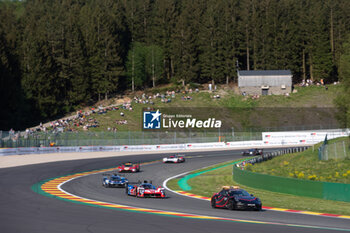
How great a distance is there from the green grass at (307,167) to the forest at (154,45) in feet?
194

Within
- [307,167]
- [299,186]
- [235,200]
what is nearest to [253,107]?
[307,167]

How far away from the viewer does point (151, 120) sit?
8419 centimetres

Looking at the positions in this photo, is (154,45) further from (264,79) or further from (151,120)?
(151,120)

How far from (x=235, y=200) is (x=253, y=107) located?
80.8 meters

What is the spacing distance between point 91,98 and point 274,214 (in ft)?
321

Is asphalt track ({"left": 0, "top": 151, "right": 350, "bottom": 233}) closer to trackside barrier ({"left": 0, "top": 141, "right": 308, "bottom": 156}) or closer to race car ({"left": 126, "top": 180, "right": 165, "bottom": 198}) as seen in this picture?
race car ({"left": 126, "top": 180, "right": 165, "bottom": 198})

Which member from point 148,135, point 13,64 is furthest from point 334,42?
point 13,64

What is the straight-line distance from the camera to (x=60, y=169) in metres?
49.0

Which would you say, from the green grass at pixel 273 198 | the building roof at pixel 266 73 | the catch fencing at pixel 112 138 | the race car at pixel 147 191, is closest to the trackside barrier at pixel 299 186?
the green grass at pixel 273 198

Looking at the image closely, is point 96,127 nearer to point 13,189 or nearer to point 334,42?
point 13,189

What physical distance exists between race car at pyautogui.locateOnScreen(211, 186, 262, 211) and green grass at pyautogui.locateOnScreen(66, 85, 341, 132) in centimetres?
6269

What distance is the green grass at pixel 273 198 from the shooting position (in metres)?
25.3

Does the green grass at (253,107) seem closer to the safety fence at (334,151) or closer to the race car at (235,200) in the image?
the safety fence at (334,151)

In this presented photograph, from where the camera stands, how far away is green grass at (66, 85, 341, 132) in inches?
3679
